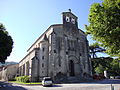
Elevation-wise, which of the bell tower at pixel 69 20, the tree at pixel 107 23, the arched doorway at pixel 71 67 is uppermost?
the bell tower at pixel 69 20

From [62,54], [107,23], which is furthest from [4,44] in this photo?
[107,23]

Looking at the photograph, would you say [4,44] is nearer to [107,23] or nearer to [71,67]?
[107,23]

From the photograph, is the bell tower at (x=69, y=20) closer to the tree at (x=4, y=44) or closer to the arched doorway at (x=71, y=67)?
the arched doorway at (x=71, y=67)

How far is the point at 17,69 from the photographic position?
5878 centimetres

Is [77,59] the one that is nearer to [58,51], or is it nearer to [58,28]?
[58,51]

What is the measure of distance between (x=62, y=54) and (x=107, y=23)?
2577cm

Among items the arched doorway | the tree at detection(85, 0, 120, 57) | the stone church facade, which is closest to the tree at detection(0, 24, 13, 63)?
the stone church facade

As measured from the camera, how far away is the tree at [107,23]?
30.1 feet

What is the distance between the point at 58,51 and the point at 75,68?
24.0ft

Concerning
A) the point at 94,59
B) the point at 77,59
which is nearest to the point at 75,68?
the point at 77,59

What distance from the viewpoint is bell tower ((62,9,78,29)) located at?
3799 centimetres

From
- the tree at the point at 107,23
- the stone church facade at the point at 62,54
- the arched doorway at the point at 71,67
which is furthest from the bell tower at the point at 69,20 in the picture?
the tree at the point at 107,23

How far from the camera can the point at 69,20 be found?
38.8 metres

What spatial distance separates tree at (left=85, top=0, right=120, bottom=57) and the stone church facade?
904 inches
